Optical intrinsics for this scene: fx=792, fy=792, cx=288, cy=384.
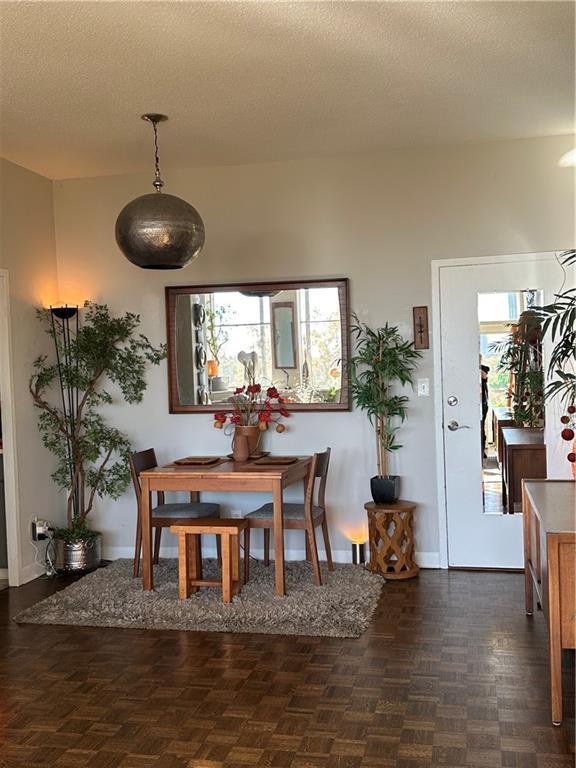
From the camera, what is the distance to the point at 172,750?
9.60ft

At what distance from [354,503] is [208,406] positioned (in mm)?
1249

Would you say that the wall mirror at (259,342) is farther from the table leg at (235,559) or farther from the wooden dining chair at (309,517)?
the table leg at (235,559)

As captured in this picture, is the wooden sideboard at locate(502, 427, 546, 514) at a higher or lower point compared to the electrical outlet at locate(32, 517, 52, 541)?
higher

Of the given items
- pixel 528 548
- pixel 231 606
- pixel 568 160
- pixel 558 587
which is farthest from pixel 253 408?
pixel 558 587

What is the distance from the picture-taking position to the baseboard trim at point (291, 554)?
5359 mm

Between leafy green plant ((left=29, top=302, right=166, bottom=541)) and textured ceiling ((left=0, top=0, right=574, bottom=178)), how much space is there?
4.02ft

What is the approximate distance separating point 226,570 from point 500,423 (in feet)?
6.71

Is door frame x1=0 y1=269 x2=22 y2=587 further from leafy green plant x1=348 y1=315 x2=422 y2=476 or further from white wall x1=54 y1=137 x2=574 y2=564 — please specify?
leafy green plant x1=348 y1=315 x2=422 y2=476

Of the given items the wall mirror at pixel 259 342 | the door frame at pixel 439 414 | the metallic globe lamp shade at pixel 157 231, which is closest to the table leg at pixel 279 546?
the wall mirror at pixel 259 342

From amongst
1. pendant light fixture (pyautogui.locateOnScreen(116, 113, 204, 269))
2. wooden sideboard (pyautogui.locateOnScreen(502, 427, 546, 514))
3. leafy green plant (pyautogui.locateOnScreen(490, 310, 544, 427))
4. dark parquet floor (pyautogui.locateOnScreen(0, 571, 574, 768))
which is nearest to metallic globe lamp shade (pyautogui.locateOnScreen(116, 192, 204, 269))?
pendant light fixture (pyautogui.locateOnScreen(116, 113, 204, 269))

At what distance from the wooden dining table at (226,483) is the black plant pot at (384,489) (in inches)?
20.4

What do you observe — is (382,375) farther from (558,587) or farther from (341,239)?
(558,587)

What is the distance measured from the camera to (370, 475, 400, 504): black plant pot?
5.17 m

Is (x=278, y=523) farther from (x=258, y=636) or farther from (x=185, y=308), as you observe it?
(x=185, y=308)
